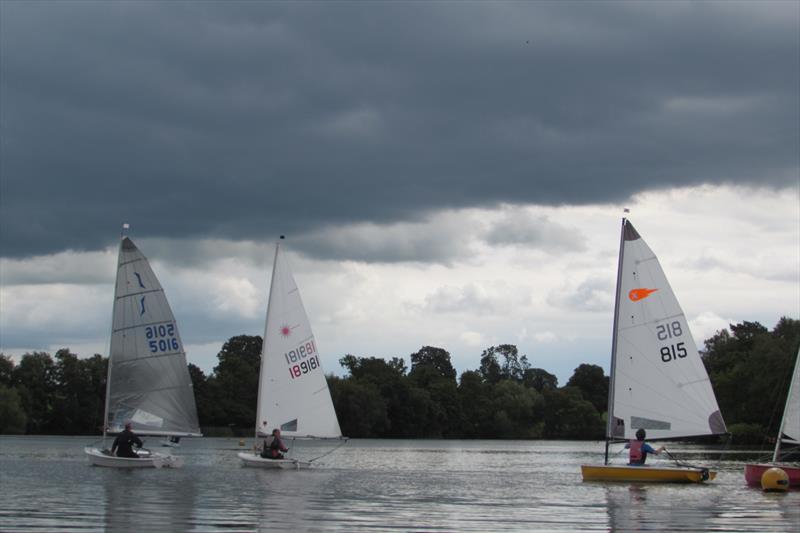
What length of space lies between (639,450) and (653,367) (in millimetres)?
3170

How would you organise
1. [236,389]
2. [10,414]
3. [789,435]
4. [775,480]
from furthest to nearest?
[236,389] < [10,414] < [789,435] < [775,480]

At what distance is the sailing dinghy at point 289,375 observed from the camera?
4956 cm

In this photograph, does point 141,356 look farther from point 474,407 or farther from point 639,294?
point 474,407

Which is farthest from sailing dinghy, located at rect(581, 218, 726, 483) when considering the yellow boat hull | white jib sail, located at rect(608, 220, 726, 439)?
the yellow boat hull

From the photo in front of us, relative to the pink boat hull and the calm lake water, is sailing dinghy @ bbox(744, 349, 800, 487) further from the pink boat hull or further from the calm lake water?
the calm lake water

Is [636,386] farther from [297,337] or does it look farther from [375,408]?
[375,408]

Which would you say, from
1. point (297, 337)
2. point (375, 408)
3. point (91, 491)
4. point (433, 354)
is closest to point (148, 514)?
point (91, 491)

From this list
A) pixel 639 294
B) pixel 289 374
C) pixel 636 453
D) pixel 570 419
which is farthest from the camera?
pixel 570 419

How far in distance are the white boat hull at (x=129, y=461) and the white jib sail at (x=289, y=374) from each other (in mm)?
5271

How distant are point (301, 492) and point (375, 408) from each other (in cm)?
9985

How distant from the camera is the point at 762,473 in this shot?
36969 millimetres

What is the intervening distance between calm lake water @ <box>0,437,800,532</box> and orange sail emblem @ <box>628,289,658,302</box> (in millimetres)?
6741

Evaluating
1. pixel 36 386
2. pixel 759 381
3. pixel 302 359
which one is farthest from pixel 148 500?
pixel 36 386

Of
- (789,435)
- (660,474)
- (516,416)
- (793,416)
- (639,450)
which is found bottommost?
(660,474)
